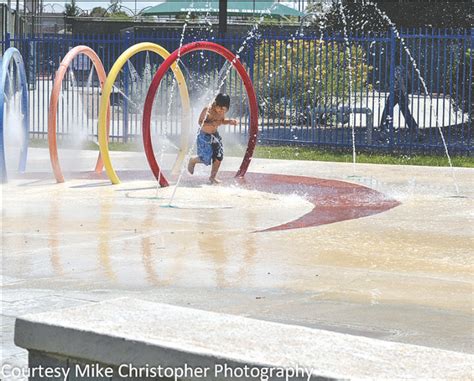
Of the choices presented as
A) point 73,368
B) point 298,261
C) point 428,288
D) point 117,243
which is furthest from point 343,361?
point 117,243

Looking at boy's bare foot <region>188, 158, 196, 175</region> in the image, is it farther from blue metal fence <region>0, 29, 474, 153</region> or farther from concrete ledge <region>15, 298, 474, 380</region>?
concrete ledge <region>15, 298, 474, 380</region>

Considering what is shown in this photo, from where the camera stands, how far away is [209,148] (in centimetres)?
1382

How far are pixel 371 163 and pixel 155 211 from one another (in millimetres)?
7263

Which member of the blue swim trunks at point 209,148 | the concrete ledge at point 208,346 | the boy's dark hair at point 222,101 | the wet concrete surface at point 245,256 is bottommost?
the wet concrete surface at point 245,256

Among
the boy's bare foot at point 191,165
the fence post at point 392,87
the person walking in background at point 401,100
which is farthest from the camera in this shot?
the person walking in background at point 401,100

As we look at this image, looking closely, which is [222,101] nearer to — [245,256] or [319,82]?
[245,256]

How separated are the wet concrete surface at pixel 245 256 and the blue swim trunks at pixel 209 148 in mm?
344

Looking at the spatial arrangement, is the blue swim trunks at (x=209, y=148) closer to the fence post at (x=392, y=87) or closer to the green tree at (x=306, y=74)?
the fence post at (x=392, y=87)

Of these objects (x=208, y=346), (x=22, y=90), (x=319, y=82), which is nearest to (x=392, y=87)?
(x=319, y=82)

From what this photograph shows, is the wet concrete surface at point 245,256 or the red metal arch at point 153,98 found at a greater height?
the red metal arch at point 153,98

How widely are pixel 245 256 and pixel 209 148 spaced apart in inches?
208

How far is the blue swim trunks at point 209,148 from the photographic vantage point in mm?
13797

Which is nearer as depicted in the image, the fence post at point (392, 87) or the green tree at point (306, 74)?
the fence post at point (392, 87)

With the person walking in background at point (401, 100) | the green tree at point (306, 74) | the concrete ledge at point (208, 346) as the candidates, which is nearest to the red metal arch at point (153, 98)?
the person walking in background at point (401, 100)
